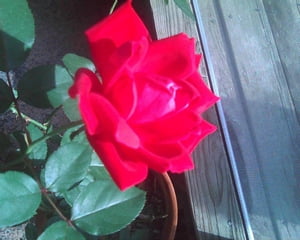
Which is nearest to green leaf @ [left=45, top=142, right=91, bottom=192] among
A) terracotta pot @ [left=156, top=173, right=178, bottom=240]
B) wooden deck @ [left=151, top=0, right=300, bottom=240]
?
terracotta pot @ [left=156, top=173, right=178, bottom=240]

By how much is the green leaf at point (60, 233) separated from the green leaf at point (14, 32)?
0.18 metres

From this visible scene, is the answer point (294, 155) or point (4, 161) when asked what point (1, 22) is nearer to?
point (4, 161)

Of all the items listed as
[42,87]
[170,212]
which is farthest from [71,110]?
[170,212]

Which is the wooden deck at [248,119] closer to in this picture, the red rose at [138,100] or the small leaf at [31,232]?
the small leaf at [31,232]

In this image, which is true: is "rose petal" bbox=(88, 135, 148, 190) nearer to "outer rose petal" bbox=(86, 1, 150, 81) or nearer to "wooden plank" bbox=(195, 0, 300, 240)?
"outer rose petal" bbox=(86, 1, 150, 81)

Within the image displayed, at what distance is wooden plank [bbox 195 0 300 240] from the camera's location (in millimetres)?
969

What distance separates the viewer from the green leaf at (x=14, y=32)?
0.42 metres

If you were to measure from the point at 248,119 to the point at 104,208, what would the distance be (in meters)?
0.71

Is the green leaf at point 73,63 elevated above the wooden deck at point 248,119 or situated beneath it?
elevated above

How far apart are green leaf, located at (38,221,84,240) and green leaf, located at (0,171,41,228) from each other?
0.09ft

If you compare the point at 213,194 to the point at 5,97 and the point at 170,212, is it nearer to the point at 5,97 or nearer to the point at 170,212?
the point at 170,212

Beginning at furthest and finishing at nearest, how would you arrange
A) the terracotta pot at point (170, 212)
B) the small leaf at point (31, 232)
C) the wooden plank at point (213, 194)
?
1. the wooden plank at point (213, 194)
2. the terracotta pot at point (170, 212)
3. the small leaf at point (31, 232)

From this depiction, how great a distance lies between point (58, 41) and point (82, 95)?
3.21ft

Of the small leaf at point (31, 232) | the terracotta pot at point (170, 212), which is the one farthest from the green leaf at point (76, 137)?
the terracotta pot at point (170, 212)
